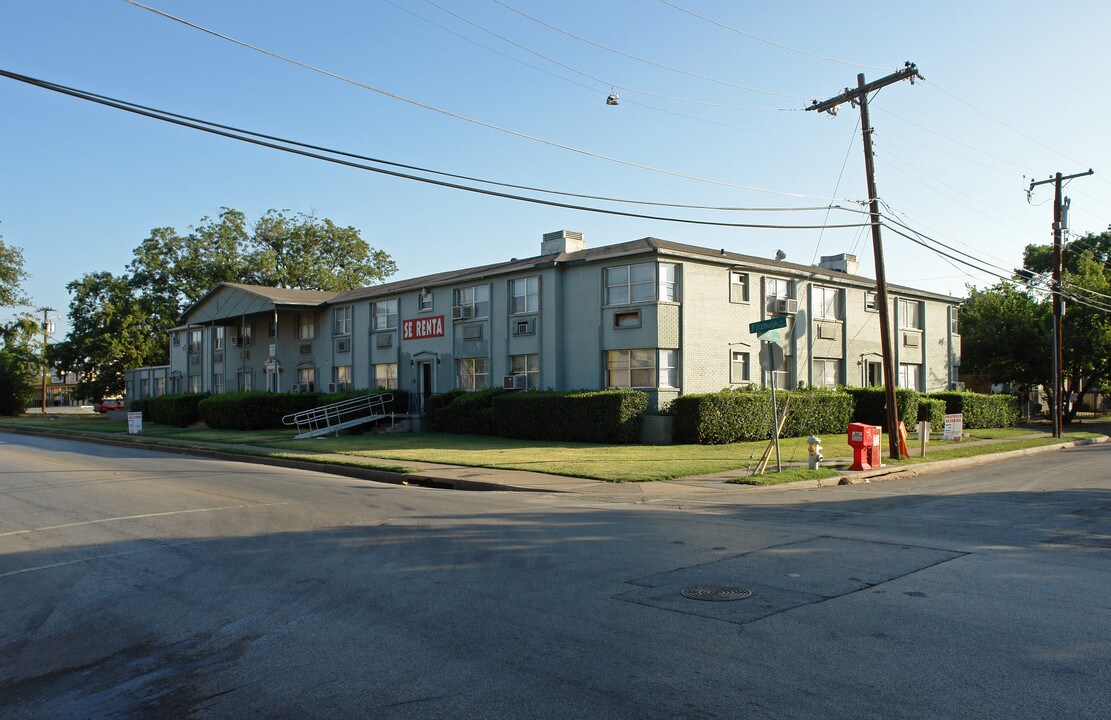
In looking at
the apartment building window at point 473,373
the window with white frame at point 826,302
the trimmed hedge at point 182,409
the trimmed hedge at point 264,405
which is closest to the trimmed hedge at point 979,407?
the window with white frame at point 826,302

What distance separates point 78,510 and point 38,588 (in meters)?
5.29

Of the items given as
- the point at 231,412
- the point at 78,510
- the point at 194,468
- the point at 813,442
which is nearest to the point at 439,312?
the point at 231,412

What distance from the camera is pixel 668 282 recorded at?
90.6 ft

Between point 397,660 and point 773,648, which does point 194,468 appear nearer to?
point 397,660

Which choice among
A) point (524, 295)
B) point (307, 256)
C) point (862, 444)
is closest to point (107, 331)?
point (307, 256)

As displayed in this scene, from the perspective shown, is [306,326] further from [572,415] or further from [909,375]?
[909,375]

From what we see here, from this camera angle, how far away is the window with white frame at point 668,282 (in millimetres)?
27375

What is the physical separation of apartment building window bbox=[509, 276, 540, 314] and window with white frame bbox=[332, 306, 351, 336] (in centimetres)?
1143

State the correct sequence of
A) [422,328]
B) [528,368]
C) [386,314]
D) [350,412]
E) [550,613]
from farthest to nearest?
[386,314] → [422,328] → [350,412] → [528,368] → [550,613]

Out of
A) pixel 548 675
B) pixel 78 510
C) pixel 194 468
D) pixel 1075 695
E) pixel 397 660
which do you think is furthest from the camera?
pixel 194 468

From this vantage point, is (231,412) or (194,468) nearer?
(194,468)

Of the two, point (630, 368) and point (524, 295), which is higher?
point (524, 295)

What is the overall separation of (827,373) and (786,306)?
4650 mm

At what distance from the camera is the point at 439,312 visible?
113ft
